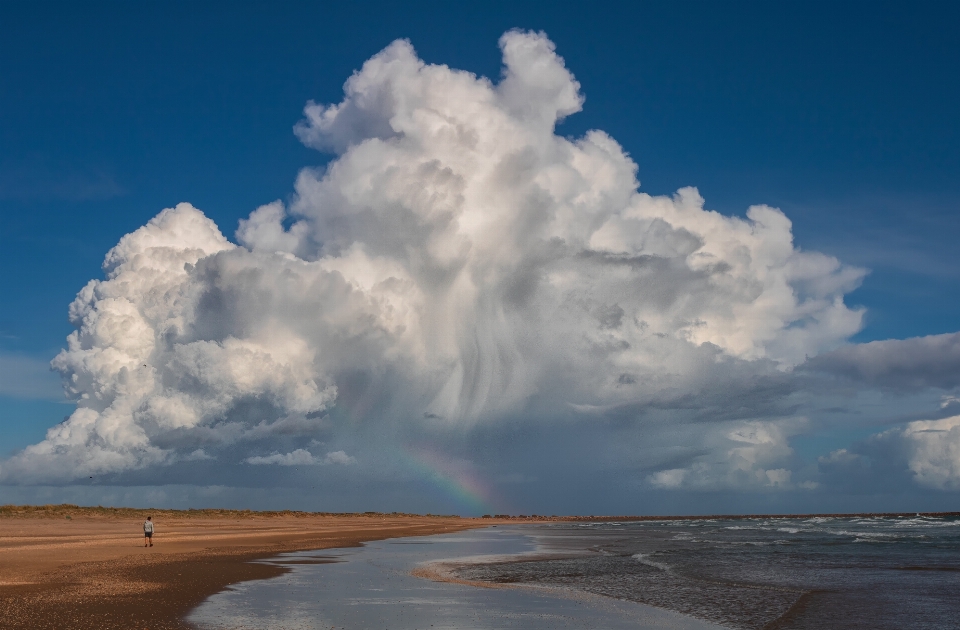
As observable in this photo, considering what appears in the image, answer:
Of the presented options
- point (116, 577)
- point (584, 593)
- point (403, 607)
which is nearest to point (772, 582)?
point (584, 593)

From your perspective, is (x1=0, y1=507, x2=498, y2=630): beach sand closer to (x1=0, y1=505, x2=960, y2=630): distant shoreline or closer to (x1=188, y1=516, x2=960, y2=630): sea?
(x1=0, y1=505, x2=960, y2=630): distant shoreline

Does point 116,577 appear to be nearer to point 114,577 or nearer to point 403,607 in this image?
point 114,577

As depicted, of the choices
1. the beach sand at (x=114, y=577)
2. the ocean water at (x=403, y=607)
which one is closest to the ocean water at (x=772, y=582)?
the ocean water at (x=403, y=607)

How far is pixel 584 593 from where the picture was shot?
2942 centimetres

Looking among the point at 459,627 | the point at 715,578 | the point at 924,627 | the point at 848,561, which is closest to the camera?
Result: the point at 459,627

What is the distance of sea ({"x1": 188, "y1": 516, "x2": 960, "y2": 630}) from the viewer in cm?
2220

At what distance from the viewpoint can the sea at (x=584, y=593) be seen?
22.2 meters

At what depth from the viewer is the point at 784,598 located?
2969 cm

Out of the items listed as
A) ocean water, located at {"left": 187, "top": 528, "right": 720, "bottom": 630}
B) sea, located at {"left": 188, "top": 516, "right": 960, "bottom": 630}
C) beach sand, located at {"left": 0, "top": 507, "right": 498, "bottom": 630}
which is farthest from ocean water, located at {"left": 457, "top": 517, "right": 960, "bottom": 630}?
beach sand, located at {"left": 0, "top": 507, "right": 498, "bottom": 630}

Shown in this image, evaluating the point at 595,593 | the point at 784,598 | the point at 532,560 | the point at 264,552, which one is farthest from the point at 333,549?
the point at 784,598

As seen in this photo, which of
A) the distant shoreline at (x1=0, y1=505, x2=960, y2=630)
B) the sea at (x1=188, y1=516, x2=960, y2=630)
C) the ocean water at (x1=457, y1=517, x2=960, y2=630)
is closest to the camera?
the distant shoreline at (x1=0, y1=505, x2=960, y2=630)

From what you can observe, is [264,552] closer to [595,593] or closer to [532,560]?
[532,560]

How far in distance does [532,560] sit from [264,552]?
54.8 feet

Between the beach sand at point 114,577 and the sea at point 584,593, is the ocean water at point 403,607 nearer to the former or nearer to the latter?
the sea at point 584,593
